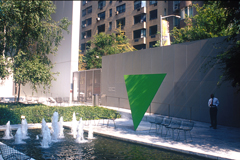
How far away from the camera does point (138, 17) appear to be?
142 feet

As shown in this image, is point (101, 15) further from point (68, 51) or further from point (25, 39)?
point (25, 39)

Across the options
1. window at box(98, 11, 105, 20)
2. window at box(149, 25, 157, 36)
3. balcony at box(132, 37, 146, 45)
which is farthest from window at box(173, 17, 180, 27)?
window at box(98, 11, 105, 20)

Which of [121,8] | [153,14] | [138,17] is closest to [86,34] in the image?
[121,8]

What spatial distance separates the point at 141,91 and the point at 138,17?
Result: 33.3m

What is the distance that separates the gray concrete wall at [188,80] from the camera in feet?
46.6

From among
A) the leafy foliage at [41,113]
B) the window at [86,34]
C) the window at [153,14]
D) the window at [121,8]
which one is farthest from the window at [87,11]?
the leafy foliage at [41,113]

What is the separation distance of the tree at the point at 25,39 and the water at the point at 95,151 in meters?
6.40

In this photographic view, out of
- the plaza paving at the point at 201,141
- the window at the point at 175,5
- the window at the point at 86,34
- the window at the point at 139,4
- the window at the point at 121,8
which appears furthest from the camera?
the window at the point at 86,34

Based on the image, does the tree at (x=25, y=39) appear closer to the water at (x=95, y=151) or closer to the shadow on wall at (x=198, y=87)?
the water at (x=95, y=151)

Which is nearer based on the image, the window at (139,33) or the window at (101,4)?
the window at (139,33)

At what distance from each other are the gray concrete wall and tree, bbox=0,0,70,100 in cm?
753

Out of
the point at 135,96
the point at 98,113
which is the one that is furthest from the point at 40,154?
the point at 98,113

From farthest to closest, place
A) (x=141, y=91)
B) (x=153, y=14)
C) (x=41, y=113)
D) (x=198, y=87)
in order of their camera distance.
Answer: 1. (x=153, y=14)
2. (x=198, y=87)
3. (x=41, y=113)
4. (x=141, y=91)

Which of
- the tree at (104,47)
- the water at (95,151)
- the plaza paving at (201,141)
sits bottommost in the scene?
the water at (95,151)
